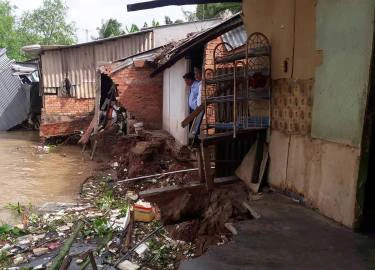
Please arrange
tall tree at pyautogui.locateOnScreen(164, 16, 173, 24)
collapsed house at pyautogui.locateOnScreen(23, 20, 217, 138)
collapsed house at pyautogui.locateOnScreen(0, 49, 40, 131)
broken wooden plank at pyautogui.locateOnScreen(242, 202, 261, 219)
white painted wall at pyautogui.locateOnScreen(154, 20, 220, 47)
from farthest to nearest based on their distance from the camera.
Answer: tall tree at pyautogui.locateOnScreen(164, 16, 173, 24), collapsed house at pyautogui.locateOnScreen(0, 49, 40, 131), collapsed house at pyautogui.locateOnScreen(23, 20, 217, 138), white painted wall at pyautogui.locateOnScreen(154, 20, 220, 47), broken wooden plank at pyautogui.locateOnScreen(242, 202, 261, 219)

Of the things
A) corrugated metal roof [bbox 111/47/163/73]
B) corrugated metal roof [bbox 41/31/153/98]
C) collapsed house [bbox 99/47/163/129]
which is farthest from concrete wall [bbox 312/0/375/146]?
corrugated metal roof [bbox 41/31/153/98]

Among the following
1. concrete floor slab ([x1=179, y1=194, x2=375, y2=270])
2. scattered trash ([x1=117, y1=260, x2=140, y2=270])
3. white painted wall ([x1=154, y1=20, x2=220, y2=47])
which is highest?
white painted wall ([x1=154, y1=20, x2=220, y2=47])

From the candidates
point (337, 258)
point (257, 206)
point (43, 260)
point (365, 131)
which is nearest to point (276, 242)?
point (337, 258)

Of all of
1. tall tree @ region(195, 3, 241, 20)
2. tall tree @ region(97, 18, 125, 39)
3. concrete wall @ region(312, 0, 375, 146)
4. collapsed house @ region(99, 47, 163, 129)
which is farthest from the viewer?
tall tree @ region(97, 18, 125, 39)

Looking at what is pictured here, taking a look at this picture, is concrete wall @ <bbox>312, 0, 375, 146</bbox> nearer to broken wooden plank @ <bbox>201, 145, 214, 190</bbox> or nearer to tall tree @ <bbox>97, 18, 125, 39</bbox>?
broken wooden plank @ <bbox>201, 145, 214, 190</bbox>

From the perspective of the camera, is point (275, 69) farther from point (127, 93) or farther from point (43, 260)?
point (127, 93)

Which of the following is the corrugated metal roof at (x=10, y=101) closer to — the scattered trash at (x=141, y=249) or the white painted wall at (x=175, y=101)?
the white painted wall at (x=175, y=101)

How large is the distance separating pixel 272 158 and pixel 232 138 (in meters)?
0.68

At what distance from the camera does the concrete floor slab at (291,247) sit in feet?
11.1

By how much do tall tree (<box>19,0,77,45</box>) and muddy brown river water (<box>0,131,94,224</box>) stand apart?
23758mm

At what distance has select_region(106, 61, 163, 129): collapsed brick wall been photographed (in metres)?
13.3

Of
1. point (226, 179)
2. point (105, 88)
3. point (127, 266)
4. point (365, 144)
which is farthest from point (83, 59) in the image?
point (365, 144)

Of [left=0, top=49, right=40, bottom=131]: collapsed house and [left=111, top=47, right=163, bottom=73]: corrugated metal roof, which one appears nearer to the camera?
[left=111, top=47, right=163, bottom=73]: corrugated metal roof

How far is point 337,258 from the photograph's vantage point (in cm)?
344
